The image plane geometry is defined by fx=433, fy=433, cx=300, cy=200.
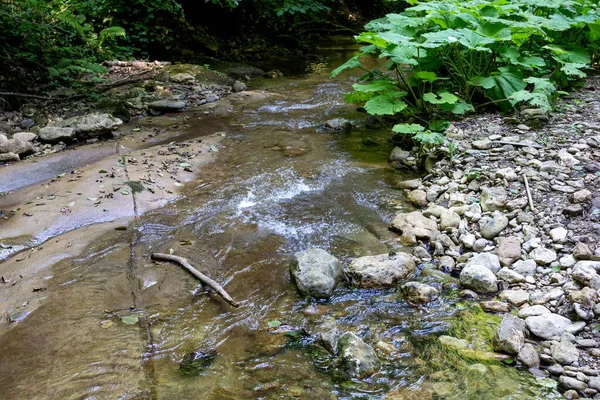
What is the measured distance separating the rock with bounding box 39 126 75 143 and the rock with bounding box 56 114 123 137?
0.12 meters

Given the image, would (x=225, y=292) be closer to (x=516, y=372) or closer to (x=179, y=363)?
(x=179, y=363)

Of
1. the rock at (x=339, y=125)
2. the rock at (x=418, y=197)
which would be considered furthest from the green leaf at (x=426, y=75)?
the rock at (x=418, y=197)

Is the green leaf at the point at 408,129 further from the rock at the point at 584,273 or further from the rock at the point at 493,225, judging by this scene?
the rock at the point at 584,273

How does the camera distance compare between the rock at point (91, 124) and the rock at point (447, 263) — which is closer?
the rock at point (447, 263)

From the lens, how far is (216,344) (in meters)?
2.75

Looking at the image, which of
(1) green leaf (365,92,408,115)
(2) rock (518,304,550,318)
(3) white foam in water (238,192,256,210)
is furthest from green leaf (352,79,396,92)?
(2) rock (518,304,550,318)

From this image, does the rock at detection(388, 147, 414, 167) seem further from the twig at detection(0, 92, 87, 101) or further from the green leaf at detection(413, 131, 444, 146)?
the twig at detection(0, 92, 87, 101)

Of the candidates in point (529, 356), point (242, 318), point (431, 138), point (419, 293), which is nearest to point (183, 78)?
point (431, 138)

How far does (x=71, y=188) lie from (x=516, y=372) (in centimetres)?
434

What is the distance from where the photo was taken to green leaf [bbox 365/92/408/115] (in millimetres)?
5258

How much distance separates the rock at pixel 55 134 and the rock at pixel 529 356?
5754mm

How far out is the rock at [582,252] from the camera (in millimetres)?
3123

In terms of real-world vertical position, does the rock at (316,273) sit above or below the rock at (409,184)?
above

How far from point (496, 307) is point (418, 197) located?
1768 millimetres
